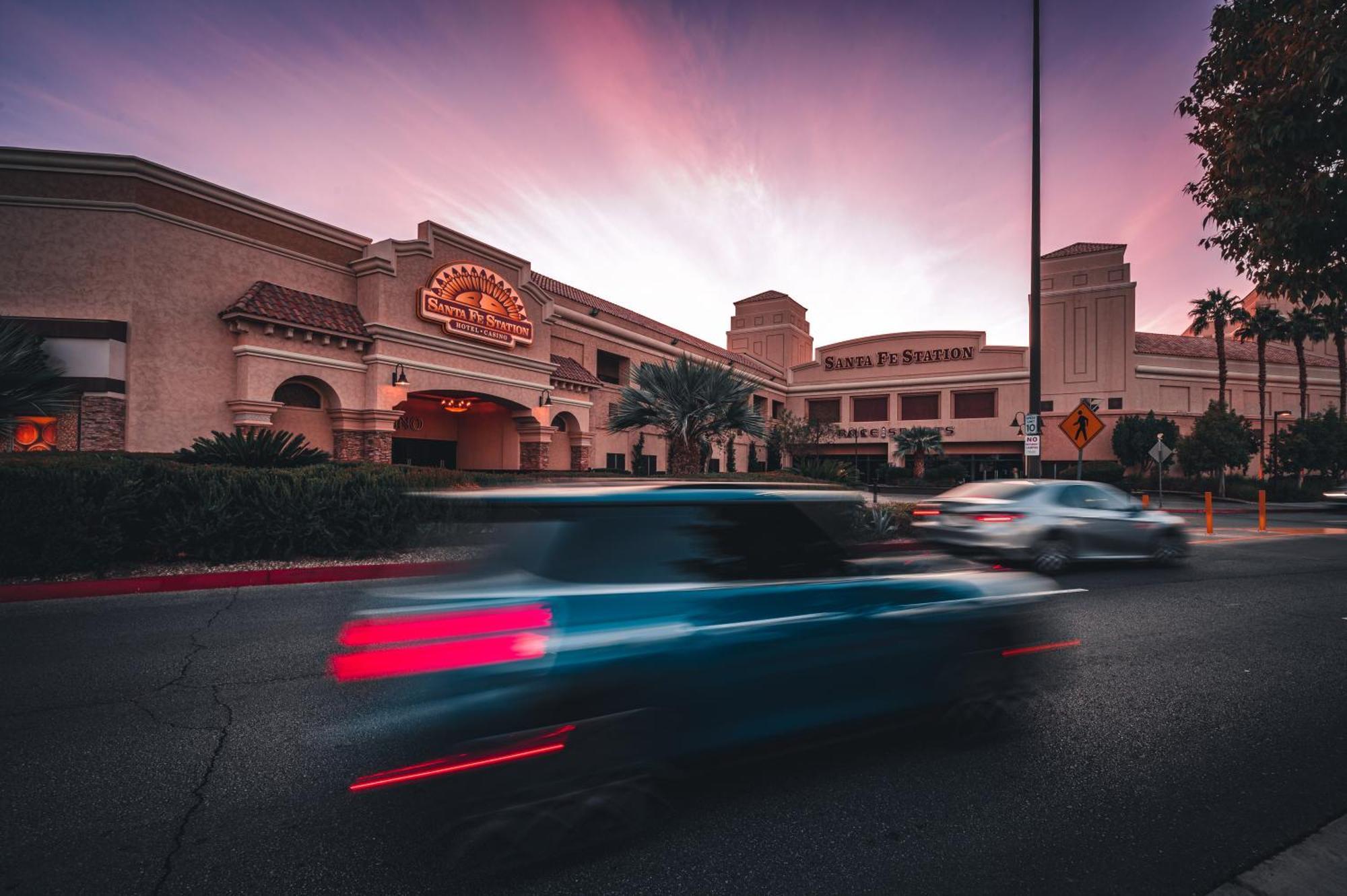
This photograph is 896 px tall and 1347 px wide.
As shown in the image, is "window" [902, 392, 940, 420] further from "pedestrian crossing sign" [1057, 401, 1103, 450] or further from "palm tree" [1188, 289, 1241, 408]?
"pedestrian crossing sign" [1057, 401, 1103, 450]

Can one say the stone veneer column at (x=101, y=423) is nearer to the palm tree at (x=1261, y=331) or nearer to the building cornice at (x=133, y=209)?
the building cornice at (x=133, y=209)

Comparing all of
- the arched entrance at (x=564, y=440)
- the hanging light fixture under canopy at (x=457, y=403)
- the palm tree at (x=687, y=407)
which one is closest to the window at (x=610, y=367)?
the arched entrance at (x=564, y=440)

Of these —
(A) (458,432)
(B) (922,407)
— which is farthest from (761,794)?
(B) (922,407)

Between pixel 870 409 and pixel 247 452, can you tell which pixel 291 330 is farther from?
pixel 870 409

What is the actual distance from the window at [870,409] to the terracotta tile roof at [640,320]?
754 centimetres

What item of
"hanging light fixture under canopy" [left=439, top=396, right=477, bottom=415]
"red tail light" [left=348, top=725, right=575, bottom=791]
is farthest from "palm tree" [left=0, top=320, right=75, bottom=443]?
"red tail light" [left=348, top=725, right=575, bottom=791]

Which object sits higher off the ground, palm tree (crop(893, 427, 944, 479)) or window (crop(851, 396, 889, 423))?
window (crop(851, 396, 889, 423))

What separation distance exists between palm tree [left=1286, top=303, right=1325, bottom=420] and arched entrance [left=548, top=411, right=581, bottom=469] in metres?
41.9

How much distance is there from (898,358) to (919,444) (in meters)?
7.71

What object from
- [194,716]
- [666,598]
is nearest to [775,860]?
[666,598]

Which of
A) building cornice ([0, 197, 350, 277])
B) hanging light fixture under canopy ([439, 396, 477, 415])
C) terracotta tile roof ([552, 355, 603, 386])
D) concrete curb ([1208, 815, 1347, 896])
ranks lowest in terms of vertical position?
concrete curb ([1208, 815, 1347, 896])

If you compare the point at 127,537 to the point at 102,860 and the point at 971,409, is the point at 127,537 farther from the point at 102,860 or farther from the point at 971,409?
the point at 971,409

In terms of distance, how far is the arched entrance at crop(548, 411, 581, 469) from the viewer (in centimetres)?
2358

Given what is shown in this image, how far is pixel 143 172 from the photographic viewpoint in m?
13.1
